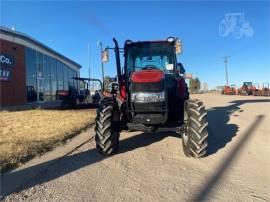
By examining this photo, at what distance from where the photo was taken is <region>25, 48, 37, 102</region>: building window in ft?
120

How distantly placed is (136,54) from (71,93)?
21.4 metres

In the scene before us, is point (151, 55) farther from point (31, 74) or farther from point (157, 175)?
point (31, 74)

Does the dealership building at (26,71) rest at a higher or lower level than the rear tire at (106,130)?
higher

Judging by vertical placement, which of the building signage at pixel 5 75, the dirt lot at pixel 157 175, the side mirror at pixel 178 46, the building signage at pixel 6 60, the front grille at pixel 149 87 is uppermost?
the building signage at pixel 6 60

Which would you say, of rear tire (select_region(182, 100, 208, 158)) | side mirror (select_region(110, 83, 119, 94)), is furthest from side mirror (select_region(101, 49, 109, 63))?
rear tire (select_region(182, 100, 208, 158))

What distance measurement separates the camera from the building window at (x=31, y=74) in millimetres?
36531

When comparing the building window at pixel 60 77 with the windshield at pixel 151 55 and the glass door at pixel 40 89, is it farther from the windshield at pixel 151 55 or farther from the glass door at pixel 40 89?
the windshield at pixel 151 55

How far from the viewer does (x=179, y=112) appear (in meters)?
9.95

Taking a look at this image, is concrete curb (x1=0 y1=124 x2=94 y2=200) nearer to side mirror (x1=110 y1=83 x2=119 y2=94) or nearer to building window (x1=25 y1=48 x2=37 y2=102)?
side mirror (x1=110 y1=83 x2=119 y2=94)

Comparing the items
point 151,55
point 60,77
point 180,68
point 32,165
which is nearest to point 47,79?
point 60,77

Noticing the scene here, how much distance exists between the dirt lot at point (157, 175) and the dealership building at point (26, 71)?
78.6 ft

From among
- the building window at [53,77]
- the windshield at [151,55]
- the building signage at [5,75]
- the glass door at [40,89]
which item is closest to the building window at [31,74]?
the glass door at [40,89]

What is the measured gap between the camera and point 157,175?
23.3 ft

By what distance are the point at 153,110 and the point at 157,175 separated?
2.40 m
